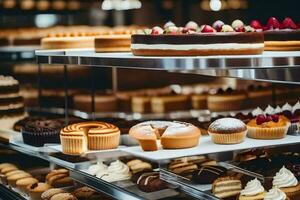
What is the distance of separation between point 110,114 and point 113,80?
1.75 m

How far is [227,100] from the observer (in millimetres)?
5574

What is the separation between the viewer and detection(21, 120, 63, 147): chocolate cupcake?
14.1 ft

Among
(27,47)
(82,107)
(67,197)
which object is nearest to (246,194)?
(67,197)

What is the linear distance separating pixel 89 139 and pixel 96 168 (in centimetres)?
50

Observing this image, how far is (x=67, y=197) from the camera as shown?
13.8ft

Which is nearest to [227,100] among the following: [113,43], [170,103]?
[170,103]

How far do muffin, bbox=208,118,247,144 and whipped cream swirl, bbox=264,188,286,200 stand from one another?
0.33 m

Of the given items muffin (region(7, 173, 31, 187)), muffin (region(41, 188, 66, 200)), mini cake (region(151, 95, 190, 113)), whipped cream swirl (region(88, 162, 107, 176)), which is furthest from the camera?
mini cake (region(151, 95, 190, 113))

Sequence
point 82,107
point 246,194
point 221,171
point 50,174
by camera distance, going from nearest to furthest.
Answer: point 246,194 < point 221,171 < point 50,174 < point 82,107

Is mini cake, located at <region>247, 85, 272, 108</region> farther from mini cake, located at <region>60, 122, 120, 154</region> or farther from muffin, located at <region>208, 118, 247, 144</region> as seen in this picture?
muffin, located at <region>208, 118, 247, 144</region>

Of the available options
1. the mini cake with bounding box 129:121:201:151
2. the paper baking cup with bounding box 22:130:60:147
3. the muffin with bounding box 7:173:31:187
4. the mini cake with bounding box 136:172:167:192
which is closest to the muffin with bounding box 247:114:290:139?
the mini cake with bounding box 129:121:201:151

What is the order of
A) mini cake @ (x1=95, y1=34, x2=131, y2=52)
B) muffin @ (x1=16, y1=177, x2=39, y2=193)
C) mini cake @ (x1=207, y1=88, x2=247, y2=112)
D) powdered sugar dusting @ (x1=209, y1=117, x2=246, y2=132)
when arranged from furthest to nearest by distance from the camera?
1. mini cake @ (x1=207, y1=88, x2=247, y2=112)
2. muffin @ (x1=16, y1=177, x2=39, y2=193)
3. mini cake @ (x1=95, y1=34, x2=131, y2=52)
4. powdered sugar dusting @ (x1=209, y1=117, x2=246, y2=132)

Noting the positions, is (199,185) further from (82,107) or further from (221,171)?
(82,107)

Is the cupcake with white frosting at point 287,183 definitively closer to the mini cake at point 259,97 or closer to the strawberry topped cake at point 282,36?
the strawberry topped cake at point 282,36
